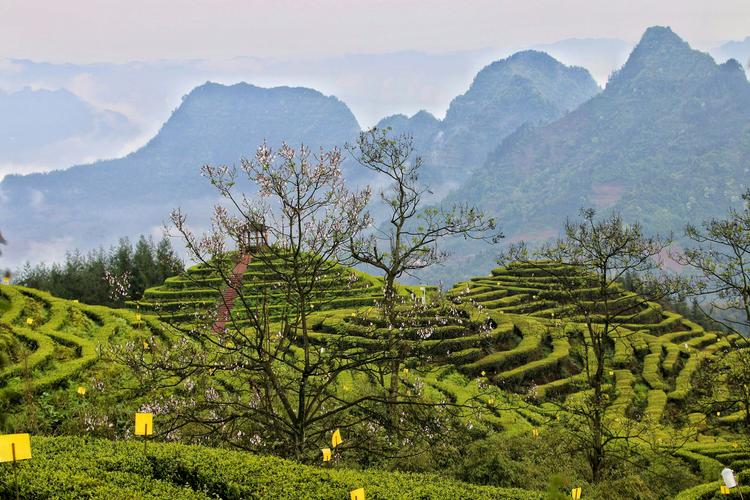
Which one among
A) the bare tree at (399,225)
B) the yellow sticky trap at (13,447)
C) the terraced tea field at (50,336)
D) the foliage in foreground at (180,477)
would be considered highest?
the bare tree at (399,225)

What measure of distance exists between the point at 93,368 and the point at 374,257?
847 cm

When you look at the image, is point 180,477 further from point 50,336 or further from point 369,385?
point 50,336

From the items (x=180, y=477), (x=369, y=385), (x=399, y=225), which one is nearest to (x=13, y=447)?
(x=180, y=477)

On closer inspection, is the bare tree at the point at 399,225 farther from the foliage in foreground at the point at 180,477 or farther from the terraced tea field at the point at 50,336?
the terraced tea field at the point at 50,336

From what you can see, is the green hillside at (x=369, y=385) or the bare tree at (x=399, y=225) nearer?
the green hillside at (x=369, y=385)

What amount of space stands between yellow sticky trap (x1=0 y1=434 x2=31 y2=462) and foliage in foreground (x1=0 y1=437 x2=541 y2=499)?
28.2 inches

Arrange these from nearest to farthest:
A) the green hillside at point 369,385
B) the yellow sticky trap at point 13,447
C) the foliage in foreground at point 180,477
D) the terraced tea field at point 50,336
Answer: the yellow sticky trap at point 13,447, the foliage in foreground at point 180,477, the green hillside at point 369,385, the terraced tea field at point 50,336

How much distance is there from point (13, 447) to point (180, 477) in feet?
7.43

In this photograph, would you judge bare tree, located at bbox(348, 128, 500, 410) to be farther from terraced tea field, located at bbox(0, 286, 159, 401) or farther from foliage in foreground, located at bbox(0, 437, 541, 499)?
terraced tea field, located at bbox(0, 286, 159, 401)

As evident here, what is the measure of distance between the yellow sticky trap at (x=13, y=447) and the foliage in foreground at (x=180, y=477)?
2.35 feet

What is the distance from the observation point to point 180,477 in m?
8.32

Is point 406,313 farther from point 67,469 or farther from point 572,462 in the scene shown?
point 67,469

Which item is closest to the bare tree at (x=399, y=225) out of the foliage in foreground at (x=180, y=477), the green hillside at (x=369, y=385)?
the green hillside at (x=369, y=385)

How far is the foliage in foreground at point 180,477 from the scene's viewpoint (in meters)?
7.48
